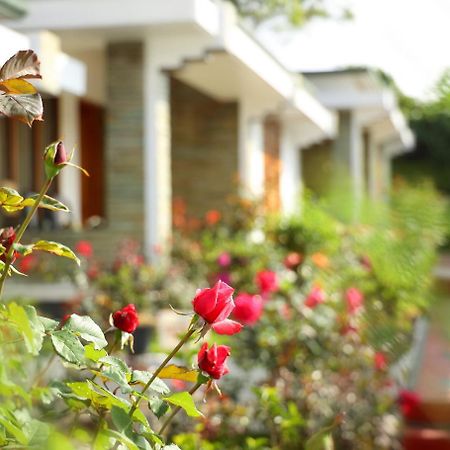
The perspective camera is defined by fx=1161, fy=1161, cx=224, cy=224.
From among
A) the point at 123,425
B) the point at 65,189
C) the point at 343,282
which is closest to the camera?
the point at 123,425

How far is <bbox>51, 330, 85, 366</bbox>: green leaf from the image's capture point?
1737mm

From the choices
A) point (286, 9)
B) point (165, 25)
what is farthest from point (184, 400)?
point (286, 9)

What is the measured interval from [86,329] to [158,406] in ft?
0.57

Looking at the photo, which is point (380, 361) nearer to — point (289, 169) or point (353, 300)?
point (353, 300)

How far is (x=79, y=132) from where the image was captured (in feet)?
48.3

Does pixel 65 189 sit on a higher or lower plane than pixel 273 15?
lower

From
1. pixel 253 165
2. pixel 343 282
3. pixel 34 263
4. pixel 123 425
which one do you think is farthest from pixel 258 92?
pixel 123 425

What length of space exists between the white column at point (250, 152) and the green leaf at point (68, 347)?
435 inches

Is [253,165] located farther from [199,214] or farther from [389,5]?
[389,5]

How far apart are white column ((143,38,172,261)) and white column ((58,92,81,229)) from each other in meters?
2.49

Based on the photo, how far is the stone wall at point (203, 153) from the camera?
545 inches

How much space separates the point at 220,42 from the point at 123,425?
30.5 feet

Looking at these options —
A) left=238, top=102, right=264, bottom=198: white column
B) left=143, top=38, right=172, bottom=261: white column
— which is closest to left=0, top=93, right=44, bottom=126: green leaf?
left=143, top=38, right=172, bottom=261: white column

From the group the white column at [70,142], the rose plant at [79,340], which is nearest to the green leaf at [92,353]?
the rose plant at [79,340]
